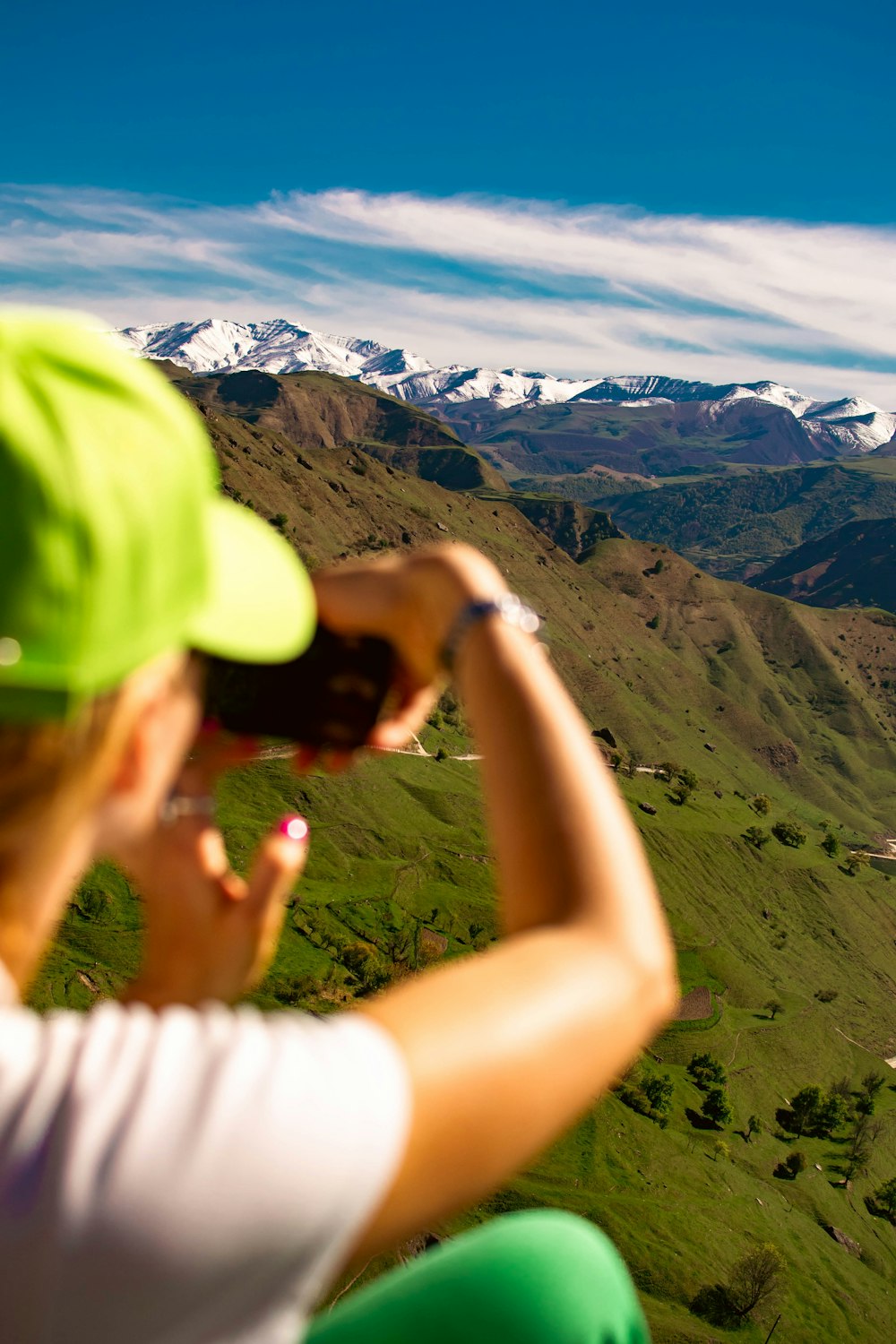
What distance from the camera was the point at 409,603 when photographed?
A: 2.79 m

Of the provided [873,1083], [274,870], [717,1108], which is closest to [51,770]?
[274,870]

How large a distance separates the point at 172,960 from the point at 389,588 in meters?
1.22

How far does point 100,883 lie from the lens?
268 feet

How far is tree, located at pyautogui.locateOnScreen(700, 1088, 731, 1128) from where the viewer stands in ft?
316

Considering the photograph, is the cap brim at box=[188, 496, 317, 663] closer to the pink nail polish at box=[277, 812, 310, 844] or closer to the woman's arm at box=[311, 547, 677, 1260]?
the woman's arm at box=[311, 547, 677, 1260]

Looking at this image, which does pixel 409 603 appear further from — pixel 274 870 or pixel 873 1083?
pixel 873 1083

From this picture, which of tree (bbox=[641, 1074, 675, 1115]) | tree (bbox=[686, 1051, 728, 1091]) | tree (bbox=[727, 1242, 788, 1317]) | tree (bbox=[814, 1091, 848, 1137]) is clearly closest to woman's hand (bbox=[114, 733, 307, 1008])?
tree (bbox=[727, 1242, 788, 1317])

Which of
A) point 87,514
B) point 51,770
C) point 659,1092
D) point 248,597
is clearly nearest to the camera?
point 87,514

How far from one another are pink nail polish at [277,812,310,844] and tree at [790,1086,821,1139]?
114102mm

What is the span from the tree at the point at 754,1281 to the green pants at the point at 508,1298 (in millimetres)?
84261

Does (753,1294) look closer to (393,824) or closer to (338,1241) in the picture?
(393,824)

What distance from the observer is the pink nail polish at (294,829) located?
289 cm

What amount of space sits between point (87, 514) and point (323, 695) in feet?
3.95

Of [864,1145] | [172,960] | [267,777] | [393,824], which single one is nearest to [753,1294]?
[864,1145]
